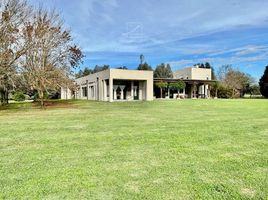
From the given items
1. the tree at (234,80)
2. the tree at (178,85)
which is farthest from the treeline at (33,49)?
the tree at (234,80)

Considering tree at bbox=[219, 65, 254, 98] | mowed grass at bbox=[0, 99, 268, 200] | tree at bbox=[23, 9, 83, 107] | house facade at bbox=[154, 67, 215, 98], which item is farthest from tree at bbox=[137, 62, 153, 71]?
mowed grass at bbox=[0, 99, 268, 200]

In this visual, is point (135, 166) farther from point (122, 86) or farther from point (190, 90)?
point (190, 90)

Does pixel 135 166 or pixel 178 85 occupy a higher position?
pixel 178 85

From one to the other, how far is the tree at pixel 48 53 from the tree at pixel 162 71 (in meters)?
53.6

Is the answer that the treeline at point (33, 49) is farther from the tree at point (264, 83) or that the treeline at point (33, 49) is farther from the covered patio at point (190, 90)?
the tree at point (264, 83)

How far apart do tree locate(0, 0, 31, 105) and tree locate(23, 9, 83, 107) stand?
0.93 metres

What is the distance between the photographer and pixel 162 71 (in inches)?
3280

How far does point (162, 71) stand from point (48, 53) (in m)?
60.2

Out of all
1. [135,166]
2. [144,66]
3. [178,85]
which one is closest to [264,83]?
[178,85]

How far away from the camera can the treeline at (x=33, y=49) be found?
1919cm

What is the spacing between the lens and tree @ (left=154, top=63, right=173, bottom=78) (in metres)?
81.4

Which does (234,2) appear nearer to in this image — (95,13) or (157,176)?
(95,13)

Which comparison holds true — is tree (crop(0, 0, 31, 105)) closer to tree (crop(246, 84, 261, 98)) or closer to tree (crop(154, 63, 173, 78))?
tree (crop(246, 84, 261, 98))

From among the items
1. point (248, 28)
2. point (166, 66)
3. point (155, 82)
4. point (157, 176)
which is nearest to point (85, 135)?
point (157, 176)
